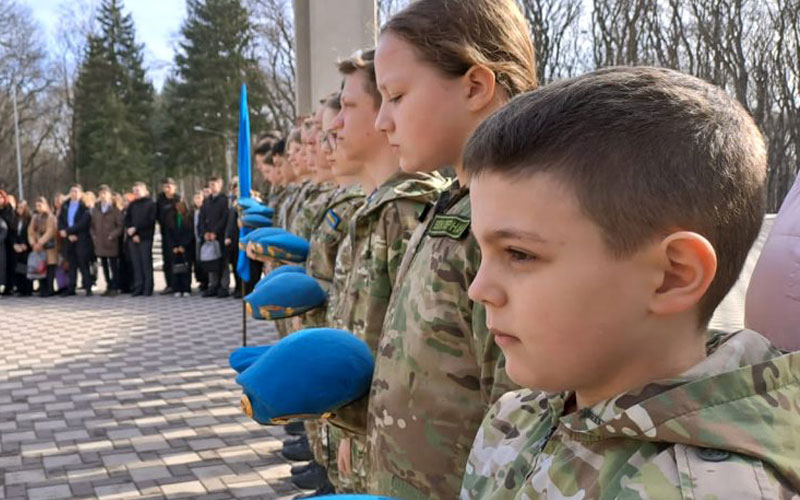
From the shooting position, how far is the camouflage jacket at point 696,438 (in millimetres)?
762

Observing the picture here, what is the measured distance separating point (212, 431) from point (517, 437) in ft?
14.6

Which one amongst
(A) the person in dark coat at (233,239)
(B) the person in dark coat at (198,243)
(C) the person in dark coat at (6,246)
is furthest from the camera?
(C) the person in dark coat at (6,246)

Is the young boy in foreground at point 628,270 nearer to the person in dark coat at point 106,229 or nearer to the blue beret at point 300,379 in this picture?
the blue beret at point 300,379

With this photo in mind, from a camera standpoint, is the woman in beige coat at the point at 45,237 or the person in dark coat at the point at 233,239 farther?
the woman in beige coat at the point at 45,237

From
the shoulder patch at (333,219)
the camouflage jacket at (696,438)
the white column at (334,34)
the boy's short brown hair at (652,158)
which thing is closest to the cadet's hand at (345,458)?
the shoulder patch at (333,219)

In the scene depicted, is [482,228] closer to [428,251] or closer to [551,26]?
[428,251]

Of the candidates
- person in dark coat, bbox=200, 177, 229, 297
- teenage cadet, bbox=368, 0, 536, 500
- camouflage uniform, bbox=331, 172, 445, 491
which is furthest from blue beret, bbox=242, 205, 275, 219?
person in dark coat, bbox=200, 177, 229, 297

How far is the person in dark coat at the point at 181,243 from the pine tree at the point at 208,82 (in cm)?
3074

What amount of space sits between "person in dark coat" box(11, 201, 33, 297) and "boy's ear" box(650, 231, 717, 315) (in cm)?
1472

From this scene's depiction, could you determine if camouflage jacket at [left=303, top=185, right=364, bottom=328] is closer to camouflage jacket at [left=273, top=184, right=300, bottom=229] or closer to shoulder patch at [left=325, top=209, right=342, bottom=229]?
shoulder patch at [left=325, top=209, right=342, bottom=229]

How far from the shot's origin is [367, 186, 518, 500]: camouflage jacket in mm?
1645

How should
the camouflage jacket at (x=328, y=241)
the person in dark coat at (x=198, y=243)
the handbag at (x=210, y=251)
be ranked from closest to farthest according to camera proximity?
the camouflage jacket at (x=328, y=241) < the handbag at (x=210, y=251) < the person in dark coat at (x=198, y=243)

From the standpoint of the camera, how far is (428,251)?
1749 millimetres

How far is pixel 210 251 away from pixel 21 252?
3840 mm
